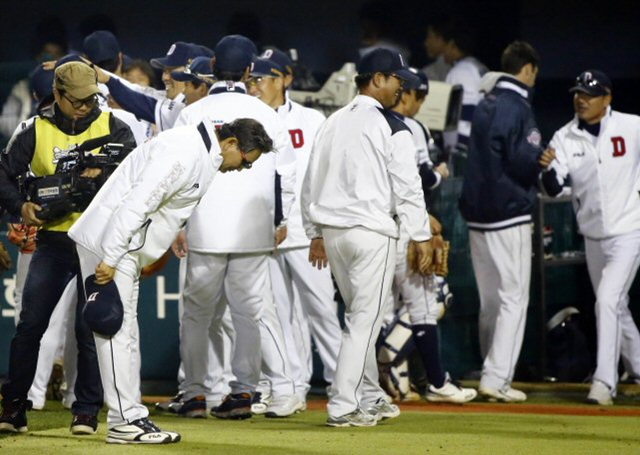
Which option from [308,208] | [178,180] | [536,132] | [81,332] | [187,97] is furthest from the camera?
[536,132]

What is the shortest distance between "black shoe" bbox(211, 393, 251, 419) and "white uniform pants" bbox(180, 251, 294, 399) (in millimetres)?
38

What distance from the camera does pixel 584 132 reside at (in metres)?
9.27

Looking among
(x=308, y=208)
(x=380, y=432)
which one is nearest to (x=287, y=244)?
(x=308, y=208)

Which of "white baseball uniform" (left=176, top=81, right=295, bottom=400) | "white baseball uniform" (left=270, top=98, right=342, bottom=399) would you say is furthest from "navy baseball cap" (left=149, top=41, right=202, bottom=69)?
"white baseball uniform" (left=176, top=81, right=295, bottom=400)

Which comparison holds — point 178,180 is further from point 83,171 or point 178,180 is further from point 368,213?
point 368,213

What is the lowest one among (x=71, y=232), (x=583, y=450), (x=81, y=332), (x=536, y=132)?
(x=583, y=450)

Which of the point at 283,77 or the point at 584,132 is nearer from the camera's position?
the point at 283,77

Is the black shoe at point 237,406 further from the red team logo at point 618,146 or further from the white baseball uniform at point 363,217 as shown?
the red team logo at point 618,146

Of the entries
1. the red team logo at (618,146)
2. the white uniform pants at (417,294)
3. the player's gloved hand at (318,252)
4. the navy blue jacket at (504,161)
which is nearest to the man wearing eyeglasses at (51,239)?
the player's gloved hand at (318,252)

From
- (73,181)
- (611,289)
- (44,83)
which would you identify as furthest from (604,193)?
(73,181)

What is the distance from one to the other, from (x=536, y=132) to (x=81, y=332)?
3.58 m

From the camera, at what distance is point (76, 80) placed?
22.3 feet

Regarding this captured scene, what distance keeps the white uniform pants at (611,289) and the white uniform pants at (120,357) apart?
11.5 ft

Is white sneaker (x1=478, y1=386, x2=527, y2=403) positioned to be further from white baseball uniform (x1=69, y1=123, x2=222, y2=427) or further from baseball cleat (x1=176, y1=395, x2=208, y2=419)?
white baseball uniform (x1=69, y1=123, x2=222, y2=427)
